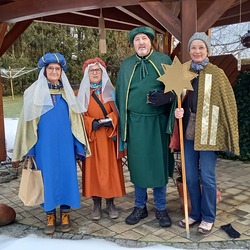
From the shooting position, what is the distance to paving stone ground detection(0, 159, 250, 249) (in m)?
2.67

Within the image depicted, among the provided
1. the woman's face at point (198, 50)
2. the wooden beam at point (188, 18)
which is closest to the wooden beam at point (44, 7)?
the wooden beam at point (188, 18)

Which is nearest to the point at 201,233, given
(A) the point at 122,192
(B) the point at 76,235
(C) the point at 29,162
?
(A) the point at 122,192

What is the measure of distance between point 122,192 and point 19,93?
16.1 m

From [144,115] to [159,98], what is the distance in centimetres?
24

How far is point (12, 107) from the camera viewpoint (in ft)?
46.0

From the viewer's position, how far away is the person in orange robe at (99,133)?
2.98 metres

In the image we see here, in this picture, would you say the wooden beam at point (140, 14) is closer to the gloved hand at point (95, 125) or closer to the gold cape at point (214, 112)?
the gloved hand at point (95, 125)

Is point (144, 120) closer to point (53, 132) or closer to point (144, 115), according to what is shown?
point (144, 115)

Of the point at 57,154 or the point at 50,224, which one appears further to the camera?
the point at 50,224

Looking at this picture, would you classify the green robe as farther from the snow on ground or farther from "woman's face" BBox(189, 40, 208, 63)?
the snow on ground

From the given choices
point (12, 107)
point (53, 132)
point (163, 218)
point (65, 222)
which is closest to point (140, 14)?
point (53, 132)

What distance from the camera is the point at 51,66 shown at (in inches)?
109


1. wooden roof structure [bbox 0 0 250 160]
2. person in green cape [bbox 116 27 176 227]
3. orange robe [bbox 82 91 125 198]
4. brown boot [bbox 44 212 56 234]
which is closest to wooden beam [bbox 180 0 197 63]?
wooden roof structure [bbox 0 0 250 160]

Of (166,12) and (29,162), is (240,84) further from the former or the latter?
(29,162)
